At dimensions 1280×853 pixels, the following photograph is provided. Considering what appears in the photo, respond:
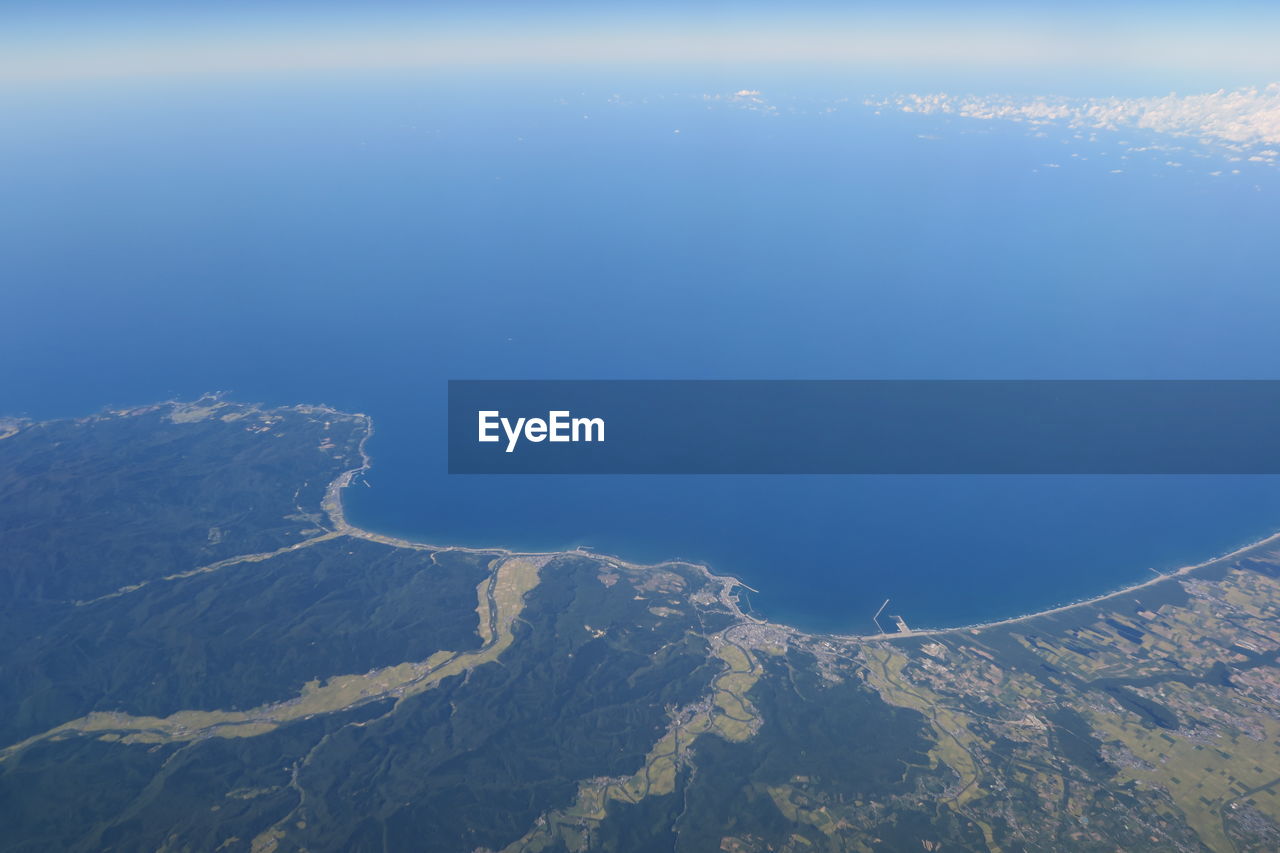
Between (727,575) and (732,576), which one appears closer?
(732,576)

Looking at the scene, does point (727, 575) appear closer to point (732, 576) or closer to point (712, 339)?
point (732, 576)
